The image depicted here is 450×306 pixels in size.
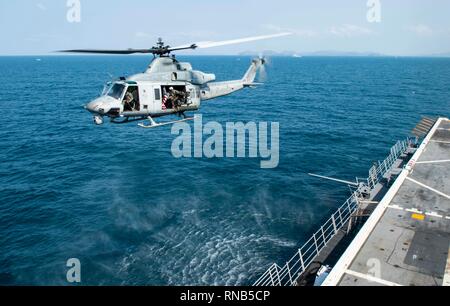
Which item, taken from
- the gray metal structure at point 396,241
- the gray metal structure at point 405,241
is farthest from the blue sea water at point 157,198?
the gray metal structure at point 405,241

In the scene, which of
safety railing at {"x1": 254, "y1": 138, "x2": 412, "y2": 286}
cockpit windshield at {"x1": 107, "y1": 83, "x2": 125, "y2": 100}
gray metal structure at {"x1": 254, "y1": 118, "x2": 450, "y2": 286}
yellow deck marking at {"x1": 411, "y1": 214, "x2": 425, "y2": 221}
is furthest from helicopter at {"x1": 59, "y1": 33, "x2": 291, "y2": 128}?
yellow deck marking at {"x1": 411, "y1": 214, "x2": 425, "y2": 221}

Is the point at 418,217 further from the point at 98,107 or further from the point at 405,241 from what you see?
the point at 98,107

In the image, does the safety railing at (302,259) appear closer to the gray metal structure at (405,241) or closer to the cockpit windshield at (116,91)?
the gray metal structure at (405,241)

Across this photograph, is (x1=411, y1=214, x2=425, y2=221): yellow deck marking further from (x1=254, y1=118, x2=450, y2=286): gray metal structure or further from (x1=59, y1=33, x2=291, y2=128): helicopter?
(x1=59, y1=33, x2=291, y2=128): helicopter

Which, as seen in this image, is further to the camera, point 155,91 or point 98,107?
point 155,91

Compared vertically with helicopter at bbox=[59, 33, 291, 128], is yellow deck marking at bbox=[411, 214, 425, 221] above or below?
below

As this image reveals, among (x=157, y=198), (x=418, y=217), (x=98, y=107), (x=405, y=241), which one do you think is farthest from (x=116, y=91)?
(x=418, y=217)

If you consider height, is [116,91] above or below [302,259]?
above

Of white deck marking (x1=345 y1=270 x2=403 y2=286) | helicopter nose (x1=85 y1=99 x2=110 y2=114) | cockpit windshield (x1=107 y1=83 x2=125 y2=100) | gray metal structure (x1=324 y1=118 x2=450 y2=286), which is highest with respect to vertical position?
cockpit windshield (x1=107 y1=83 x2=125 y2=100)
